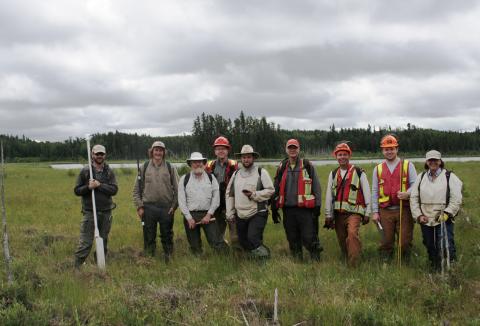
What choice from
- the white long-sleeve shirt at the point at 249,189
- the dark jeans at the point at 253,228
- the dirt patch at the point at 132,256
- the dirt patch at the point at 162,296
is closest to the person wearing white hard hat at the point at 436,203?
the white long-sleeve shirt at the point at 249,189

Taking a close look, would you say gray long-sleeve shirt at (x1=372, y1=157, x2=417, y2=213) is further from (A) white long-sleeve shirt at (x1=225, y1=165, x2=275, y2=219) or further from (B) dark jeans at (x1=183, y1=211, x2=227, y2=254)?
(B) dark jeans at (x1=183, y1=211, x2=227, y2=254)

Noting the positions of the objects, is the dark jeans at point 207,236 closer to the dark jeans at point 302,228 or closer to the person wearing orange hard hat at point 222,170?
the person wearing orange hard hat at point 222,170

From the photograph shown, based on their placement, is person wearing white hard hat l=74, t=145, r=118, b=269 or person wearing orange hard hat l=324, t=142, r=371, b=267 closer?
person wearing orange hard hat l=324, t=142, r=371, b=267

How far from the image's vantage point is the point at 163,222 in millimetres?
7727

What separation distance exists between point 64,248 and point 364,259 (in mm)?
6251

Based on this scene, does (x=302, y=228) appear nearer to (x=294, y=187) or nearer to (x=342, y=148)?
(x=294, y=187)

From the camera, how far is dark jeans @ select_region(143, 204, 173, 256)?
7.72m

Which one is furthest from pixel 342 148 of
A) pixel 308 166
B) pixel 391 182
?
pixel 391 182

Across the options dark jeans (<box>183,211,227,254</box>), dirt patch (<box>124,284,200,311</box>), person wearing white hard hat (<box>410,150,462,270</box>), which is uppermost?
person wearing white hard hat (<box>410,150,462,270</box>)

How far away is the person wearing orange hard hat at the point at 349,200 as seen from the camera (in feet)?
22.3

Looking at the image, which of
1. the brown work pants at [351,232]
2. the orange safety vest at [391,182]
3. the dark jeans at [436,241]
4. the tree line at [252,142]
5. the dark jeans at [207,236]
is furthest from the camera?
the tree line at [252,142]

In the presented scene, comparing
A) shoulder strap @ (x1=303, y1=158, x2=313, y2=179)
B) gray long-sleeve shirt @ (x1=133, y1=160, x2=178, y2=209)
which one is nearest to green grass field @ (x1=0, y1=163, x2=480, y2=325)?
gray long-sleeve shirt @ (x1=133, y1=160, x2=178, y2=209)

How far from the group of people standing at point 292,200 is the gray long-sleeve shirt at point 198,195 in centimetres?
2

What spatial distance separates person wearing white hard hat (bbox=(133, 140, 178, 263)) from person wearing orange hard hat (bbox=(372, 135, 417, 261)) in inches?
146
